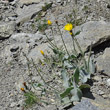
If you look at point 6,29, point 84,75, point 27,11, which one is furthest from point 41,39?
point 84,75

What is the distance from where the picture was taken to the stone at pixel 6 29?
20.7 feet

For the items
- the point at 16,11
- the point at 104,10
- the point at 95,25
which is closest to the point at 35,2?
the point at 16,11

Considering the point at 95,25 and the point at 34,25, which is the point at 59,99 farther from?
the point at 34,25

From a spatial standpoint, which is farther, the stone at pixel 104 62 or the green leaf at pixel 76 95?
the stone at pixel 104 62

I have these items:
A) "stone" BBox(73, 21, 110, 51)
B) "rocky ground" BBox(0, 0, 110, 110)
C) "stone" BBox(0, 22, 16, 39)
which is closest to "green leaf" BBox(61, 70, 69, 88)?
"rocky ground" BBox(0, 0, 110, 110)

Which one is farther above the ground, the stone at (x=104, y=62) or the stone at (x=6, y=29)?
the stone at (x=6, y=29)

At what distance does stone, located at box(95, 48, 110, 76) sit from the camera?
404 cm

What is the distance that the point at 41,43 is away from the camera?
5508 millimetres

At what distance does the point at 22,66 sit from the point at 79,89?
198 cm

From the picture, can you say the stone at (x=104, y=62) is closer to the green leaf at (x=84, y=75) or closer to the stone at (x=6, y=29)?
the green leaf at (x=84, y=75)

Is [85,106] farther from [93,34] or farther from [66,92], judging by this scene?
[93,34]

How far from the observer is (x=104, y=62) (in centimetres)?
417

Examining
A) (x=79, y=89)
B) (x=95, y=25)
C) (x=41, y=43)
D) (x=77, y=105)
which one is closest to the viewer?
(x=77, y=105)

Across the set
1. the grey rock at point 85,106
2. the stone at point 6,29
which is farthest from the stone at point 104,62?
the stone at point 6,29
